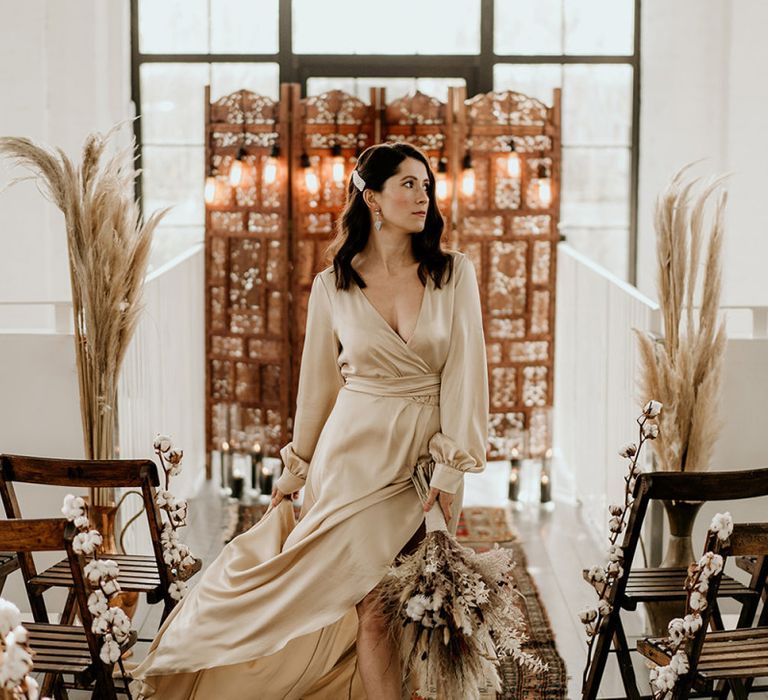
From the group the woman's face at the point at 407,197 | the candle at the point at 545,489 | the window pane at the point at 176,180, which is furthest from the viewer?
the window pane at the point at 176,180

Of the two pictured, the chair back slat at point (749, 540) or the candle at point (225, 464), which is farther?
the candle at point (225, 464)

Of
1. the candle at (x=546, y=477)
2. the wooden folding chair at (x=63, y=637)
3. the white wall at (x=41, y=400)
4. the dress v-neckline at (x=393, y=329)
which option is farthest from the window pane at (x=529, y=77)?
the wooden folding chair at (x=63, y=637)

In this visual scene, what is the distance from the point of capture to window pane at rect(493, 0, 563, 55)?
26.3ft

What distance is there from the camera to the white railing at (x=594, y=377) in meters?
5.27

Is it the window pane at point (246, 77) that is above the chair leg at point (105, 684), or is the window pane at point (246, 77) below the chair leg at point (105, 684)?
above

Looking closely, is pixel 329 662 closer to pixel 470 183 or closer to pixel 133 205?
pixel 133 205

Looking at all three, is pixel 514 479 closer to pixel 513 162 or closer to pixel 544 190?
pixel 544 190

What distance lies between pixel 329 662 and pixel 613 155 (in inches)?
205

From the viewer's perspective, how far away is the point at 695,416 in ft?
14.2

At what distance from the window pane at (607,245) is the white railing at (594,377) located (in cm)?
73

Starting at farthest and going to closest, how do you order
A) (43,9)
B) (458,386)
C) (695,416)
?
(43,9) → (695,416) → (458,386)

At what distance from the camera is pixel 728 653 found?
305cm

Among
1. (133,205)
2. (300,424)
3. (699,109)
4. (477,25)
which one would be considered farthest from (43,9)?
(300,424)

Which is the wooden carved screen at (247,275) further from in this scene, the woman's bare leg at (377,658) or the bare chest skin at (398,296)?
the woman's bare leg at (377,658)
